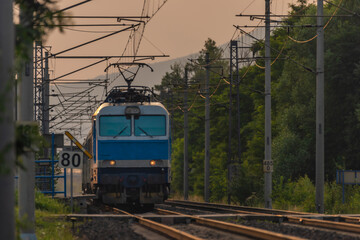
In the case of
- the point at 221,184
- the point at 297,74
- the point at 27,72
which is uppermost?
the point at 297,74

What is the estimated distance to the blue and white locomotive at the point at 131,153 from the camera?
24109 mm

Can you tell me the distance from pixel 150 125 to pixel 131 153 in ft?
3.73

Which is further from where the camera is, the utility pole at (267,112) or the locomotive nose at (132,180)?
the utility pole at (267,112)

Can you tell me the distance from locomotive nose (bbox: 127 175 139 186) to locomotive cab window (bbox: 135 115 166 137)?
1.42 metres

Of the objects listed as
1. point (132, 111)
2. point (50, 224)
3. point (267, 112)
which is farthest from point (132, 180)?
point (267, 112)

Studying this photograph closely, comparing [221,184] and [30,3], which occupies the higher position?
[30,3]

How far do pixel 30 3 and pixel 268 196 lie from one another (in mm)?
25322

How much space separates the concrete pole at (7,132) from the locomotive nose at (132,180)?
58.4 ft

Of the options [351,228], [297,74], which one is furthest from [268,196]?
[297,74]

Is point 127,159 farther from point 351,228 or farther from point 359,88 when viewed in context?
point 359,88

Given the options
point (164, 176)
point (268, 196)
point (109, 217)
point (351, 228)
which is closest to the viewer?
point (351, 228)

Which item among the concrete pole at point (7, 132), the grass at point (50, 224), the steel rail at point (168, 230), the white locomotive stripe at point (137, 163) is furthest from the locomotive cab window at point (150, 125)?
the concrete pole at point (7, 132)

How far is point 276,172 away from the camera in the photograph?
51188mm

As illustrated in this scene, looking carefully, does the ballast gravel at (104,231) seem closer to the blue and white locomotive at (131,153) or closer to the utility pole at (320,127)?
the blue and white locomotive at (131,153)
